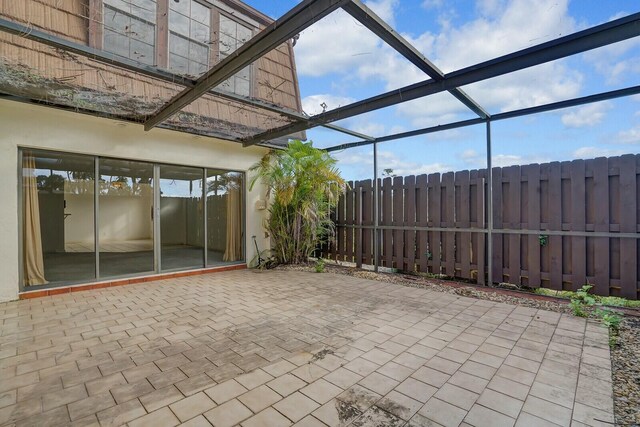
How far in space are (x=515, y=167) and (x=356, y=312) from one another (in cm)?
331

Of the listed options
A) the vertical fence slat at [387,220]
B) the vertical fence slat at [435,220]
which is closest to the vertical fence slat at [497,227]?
the vertical fence slat at [435,220]

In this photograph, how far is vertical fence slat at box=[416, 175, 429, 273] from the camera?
548cm

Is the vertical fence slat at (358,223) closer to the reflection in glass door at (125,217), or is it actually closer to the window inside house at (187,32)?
the window inside house at (187,32)

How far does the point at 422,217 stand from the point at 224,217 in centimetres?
403

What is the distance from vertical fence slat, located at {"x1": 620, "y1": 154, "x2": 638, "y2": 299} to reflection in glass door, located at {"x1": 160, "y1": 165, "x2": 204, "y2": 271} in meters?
6.54

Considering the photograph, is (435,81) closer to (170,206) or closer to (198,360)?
(198,360)

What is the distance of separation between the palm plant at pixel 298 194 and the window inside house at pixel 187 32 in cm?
232

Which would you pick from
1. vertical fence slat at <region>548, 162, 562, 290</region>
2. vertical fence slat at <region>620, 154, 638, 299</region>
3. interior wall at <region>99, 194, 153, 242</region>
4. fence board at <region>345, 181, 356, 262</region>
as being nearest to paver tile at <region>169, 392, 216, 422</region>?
interior wall at <region>99, 194, 153, 242</region>

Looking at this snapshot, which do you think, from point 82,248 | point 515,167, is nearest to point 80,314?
point 82,248

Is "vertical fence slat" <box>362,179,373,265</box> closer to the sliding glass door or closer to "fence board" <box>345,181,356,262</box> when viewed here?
"fence board" <box>345,181,356,262</box>

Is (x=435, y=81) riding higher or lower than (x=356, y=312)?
higher

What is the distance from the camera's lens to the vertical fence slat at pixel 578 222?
397 cm

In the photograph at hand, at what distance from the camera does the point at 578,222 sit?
13.1 feet

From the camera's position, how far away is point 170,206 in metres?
5.64
